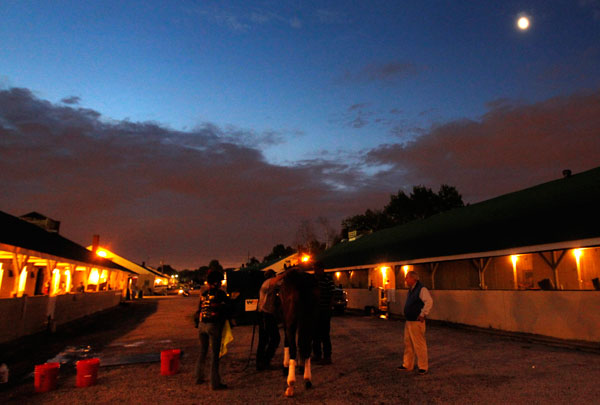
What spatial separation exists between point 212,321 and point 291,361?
58.2 inches

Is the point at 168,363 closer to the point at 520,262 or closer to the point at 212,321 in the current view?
the point at 212,321

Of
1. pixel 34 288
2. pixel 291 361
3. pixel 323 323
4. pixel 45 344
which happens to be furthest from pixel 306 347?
pixel 34 288

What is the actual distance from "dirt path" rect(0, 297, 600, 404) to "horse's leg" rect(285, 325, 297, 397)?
0.48ft

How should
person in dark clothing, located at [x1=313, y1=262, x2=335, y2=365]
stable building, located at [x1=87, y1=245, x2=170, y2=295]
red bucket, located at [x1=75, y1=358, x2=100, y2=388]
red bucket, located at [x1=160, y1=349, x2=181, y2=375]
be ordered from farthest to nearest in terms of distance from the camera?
1. stable building, located at [x1=87, y1=245, x2=170, y2=295]
2. person in dark clothing, located at [x1=313, y1=262, x2=335, y2=365]
3. red bucket, located at [x1=160, y1=349, x2=181, y2=375]
4. red bucket, located at [x1=75, y1=358, x2=100, y2=388]

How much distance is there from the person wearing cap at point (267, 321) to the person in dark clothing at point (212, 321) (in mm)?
1041

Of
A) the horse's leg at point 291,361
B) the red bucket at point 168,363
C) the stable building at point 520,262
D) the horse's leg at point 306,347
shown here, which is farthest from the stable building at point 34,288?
the stable building at point 520,262

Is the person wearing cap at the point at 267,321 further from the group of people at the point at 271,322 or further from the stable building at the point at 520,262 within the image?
the stable building at the point at 520,262

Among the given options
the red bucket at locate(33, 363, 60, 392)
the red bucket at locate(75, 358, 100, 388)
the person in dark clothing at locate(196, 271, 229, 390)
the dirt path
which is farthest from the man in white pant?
the red bucket at locate(33, 363, 60, 392)

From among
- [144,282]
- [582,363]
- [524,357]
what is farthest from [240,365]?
[144,282]

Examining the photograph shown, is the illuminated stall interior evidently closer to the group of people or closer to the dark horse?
the group of people

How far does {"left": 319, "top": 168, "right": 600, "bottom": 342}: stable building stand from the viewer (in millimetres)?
12422

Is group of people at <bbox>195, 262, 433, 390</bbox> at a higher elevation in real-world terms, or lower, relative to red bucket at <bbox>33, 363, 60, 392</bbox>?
higher

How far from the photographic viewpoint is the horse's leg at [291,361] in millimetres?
6195

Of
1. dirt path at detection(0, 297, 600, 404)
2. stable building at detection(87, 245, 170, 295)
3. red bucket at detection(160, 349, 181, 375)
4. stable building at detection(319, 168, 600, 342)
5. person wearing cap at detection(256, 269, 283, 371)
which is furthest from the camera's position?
stable building at detection(87, 245, 170, 295)
